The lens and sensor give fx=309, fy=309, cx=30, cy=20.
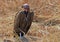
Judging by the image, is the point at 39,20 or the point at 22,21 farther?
the point at 39,20

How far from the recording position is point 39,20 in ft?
25.0

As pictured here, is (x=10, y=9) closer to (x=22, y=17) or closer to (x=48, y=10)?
(x=48, y=10)

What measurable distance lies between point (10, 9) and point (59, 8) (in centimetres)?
132

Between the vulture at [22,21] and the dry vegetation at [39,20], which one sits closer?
the vulture at [22,21]

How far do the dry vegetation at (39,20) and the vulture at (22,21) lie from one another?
27cm

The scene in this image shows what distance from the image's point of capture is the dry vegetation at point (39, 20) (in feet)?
20.0

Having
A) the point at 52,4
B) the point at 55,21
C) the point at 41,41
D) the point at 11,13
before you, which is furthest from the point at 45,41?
the point at 52,4

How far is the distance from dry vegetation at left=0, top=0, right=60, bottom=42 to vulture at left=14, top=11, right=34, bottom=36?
27 centimetres

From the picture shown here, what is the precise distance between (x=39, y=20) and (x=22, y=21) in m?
2.25

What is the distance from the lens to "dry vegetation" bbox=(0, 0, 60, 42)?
6.09 m

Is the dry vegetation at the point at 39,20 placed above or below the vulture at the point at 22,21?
below

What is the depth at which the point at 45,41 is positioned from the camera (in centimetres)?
538

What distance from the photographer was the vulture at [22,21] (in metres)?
5.30

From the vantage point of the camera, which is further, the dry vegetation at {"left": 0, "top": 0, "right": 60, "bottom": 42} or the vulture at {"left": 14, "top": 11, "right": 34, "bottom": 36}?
the dry vegetation at {"left": 0, "top": 0, "right": 60, "bottom": 42}
